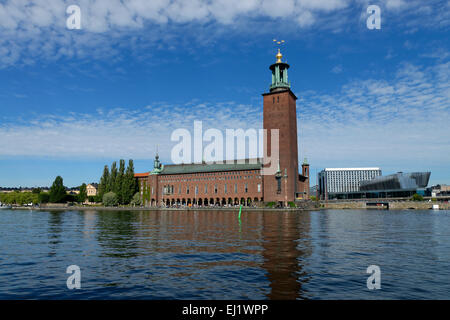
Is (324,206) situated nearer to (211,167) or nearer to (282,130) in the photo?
(282,130)

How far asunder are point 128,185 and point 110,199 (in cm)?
848

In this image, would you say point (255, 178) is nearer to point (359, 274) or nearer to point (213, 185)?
point (213, 185)

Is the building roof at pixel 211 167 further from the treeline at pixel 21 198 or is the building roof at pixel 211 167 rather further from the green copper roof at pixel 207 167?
the treeline at pixel 21 198

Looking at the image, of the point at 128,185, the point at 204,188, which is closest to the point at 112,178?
the point at 128,185

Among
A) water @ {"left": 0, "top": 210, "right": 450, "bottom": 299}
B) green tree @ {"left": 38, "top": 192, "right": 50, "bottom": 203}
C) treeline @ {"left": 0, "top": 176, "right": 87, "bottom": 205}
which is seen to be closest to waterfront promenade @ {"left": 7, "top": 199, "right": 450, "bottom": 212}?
treeline @ {"left": 0, "top": 176, "right": 87, "bottom": 205}

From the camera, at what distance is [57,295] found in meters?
11.1

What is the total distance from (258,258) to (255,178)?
338 feet

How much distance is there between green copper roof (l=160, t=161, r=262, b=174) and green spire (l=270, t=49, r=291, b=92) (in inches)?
1141

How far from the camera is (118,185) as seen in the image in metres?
126

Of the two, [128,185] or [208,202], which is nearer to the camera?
[128,185]

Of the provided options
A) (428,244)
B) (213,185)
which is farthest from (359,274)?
(213,185)

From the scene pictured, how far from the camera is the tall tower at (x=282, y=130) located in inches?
4328

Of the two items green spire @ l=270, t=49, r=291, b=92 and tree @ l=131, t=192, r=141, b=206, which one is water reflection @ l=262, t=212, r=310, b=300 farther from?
tree @ l=131, t=192, r=141, b=206

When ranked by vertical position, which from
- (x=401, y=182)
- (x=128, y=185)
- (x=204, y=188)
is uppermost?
(x=401, y=182)
